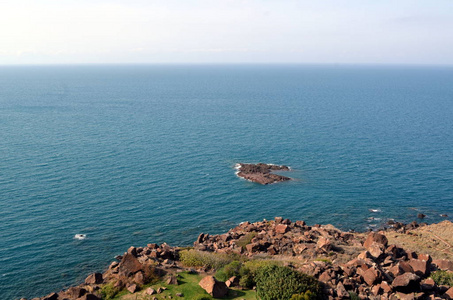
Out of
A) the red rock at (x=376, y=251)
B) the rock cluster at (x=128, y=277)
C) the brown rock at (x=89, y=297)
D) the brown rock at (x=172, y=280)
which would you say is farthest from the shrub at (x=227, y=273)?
the red rock at (x=376, y=251)

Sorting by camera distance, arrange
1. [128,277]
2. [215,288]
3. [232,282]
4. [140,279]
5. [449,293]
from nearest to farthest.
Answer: [449,293]
[215,288]
[232,282]
[140,279]
[128,277]

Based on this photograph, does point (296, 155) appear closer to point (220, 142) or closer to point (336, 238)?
point (220, 142)

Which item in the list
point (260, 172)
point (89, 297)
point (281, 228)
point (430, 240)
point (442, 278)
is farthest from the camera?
point (260, 172)

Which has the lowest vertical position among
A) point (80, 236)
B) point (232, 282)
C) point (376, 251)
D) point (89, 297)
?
point (80, 236)

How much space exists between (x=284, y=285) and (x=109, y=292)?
19565mm

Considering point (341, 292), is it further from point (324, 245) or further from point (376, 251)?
point (324, 245)

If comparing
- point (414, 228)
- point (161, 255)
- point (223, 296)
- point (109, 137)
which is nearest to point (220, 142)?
point (109, 137)

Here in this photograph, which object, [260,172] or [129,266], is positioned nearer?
[129,266]

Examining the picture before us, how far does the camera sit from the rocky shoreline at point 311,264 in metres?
40.8

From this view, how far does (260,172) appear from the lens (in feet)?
343

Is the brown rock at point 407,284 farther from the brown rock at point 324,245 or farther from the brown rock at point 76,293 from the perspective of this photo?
the brown rock at point 76,293

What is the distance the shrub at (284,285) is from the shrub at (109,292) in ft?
52.3

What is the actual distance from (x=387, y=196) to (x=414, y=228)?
1676 centimetres

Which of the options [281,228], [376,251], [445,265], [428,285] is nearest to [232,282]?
[376,251]
